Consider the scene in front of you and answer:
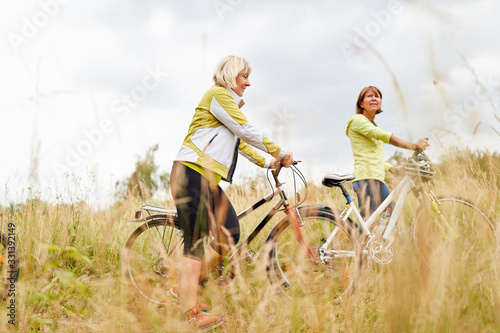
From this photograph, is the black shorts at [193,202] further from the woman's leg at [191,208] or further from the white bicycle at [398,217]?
the white bicycle at [398,217]

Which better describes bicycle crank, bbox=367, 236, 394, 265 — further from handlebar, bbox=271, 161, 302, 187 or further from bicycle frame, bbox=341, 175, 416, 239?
handlebar, bbox=271, 161, 302, 187

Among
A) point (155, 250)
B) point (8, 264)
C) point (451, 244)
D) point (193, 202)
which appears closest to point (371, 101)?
point (193, 202)

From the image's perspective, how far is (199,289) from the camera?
3.21m

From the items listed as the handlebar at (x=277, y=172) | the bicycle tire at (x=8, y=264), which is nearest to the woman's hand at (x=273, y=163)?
the handlebar at (x=277, y=172)

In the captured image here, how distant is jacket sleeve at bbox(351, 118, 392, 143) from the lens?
11.4 ft

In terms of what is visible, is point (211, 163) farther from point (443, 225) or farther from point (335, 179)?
point (443, 225)

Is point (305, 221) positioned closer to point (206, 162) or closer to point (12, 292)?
point (206, 162)

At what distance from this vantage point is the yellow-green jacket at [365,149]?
148 inches

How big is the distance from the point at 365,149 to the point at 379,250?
932 mm

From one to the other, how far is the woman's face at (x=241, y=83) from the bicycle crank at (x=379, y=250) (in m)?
1.69

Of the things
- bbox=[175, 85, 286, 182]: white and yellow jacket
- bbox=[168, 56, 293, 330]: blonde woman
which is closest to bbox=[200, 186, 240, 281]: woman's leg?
bbox=[168, 56, 293, 330]: blonde woman

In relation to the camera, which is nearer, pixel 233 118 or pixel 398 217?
pixel 398 217

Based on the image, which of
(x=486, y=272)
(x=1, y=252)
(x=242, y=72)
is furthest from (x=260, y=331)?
(x=1, y=252)

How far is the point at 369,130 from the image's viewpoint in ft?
12.0
